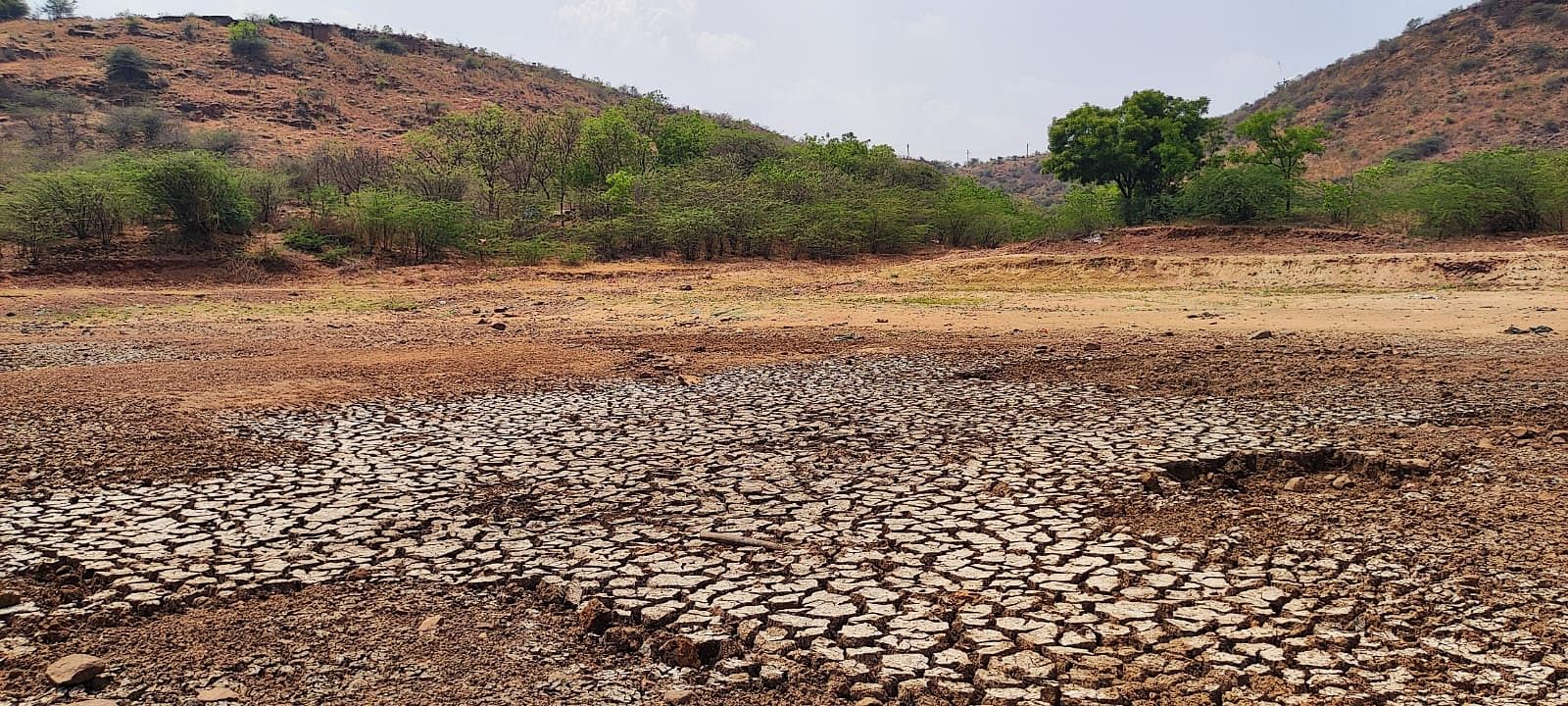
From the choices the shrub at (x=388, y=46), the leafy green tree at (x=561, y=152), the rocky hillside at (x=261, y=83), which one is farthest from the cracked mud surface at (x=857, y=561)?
the shrub at (x=388, y=46)

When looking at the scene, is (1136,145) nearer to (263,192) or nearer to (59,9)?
(263,192)

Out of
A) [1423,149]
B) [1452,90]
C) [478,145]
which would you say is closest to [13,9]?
[478,145]

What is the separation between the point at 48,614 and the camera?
3.29m

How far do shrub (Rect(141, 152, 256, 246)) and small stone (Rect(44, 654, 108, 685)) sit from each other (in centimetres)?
2226

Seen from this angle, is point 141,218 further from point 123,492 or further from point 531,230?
point 123,492

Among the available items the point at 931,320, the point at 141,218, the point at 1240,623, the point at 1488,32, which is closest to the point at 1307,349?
the point at 931,320

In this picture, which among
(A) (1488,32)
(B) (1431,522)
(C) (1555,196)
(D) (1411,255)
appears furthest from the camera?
(A) (1488,32)

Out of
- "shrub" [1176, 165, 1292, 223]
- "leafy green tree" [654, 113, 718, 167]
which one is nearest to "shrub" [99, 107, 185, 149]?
"leafy green tree" [654, 113, 718, 167]

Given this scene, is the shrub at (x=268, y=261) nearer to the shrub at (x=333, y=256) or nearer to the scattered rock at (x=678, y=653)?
the shrub at (x=333, y=256)

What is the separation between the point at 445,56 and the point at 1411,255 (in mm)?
55522

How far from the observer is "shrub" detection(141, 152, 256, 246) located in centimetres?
2116

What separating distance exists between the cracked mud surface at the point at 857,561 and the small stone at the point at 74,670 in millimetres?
55

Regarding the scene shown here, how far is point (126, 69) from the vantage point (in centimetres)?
4384

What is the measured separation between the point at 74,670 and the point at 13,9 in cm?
6638
